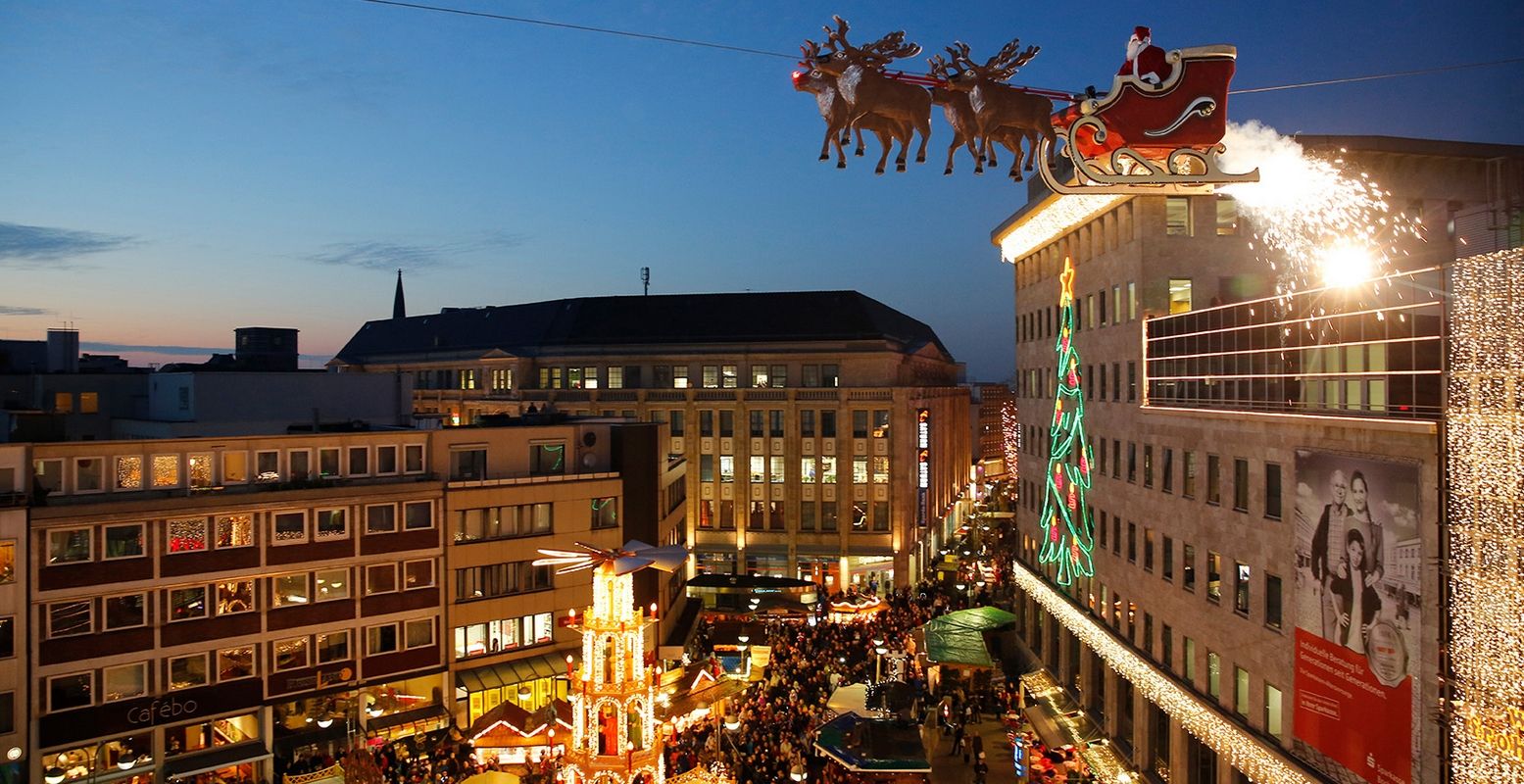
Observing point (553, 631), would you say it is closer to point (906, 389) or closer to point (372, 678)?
point (372, 678)

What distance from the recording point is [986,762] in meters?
34.4

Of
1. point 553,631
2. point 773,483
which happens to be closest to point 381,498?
point 553,631

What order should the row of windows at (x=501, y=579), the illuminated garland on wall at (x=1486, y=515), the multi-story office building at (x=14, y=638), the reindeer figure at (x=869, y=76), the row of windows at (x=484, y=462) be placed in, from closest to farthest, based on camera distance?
the reindeer figure at (x=869, y=76), the illuminated garland on wall at (x=1486, y=515), the multi-story office building at (x=14, y=638), the row of windows at (x=501, y=579), the row of windows at (x=484, y=462)

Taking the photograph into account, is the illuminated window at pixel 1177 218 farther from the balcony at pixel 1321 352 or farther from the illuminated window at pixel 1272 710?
the illuminated window at pixel 1272 710

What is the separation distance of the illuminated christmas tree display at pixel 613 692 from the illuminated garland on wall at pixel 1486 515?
1522 centimetres

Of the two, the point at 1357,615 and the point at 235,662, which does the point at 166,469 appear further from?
the point at 1357,615

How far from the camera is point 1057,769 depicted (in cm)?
3186

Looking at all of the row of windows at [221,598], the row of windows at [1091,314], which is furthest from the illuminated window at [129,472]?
the row of windows at [1091,314]

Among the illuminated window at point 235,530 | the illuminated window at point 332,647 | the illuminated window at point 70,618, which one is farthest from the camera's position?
the illuminated window at point 332,647

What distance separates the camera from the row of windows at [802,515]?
6812 centimetres

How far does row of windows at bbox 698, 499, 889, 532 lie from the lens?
224 ft

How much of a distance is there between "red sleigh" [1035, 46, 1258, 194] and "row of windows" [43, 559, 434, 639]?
31.2m

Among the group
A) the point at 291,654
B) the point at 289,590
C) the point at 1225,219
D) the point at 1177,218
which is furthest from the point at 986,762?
the point at 289,590

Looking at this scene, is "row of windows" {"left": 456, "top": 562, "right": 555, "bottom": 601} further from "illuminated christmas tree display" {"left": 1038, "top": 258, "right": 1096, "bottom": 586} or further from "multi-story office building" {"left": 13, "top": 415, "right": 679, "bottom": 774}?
"illuminated christmas tree display" {"left": 1038, "top": 258, "right": 1096, "bottom": 586}
